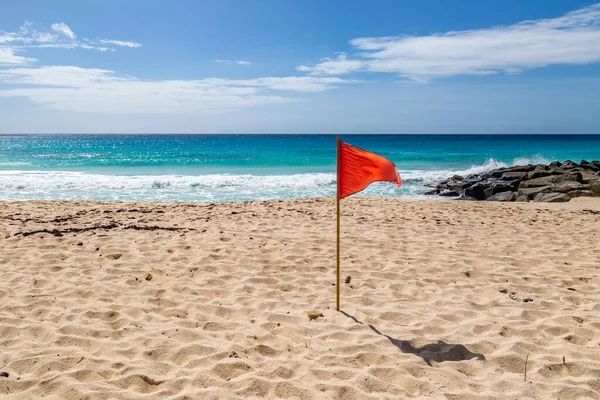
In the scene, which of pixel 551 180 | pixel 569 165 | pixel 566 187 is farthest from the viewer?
pixel 569 165

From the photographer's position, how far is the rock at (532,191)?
16203 millimetres

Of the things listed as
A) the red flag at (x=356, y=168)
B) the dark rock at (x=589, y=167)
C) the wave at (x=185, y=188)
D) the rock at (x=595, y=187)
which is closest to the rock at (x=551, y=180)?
the rock at (x=595, y=187)

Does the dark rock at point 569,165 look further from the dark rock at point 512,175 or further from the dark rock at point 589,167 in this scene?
the dark rock at point 512,175

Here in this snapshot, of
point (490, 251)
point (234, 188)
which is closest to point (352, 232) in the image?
point (490, 251)

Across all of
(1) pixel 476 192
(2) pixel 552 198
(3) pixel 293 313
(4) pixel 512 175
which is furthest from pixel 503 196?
(3) pixel 293 313

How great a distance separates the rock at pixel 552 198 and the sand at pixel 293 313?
6.85 m

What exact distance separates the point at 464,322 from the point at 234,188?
16751 mm

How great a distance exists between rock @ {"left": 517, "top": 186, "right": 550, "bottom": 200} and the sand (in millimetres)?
7826

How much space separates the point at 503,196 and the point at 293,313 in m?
13.9

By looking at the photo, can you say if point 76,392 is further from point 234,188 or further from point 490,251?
point 234,188

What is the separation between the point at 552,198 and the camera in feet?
49.7

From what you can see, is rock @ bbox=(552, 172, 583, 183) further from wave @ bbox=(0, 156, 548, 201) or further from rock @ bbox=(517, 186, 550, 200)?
wave @ bbox=(0, 156, 548, 201)

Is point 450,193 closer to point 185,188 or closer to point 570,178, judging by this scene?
point 570,178

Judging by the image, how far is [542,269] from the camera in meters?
6.44
